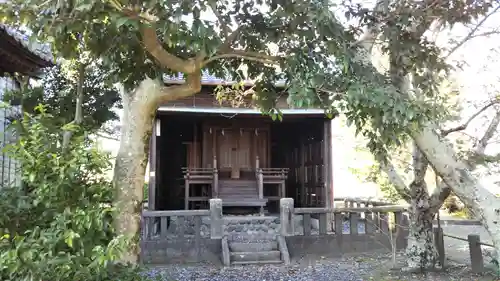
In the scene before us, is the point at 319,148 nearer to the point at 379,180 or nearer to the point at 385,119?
the point at 379,180

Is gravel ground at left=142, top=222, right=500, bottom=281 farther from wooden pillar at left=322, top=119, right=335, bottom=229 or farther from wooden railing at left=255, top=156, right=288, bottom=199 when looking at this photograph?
wooden railing at left=255, top=156, right=288, bottom=199

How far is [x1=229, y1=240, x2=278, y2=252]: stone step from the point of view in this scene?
922 cm

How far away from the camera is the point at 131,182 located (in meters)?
4.27

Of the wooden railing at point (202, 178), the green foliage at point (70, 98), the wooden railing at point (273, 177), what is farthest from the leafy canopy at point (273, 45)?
the wooden railing at point (273, 177)

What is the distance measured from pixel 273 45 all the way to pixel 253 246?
5.15 metres

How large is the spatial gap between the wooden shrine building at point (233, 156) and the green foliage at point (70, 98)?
2761 mm

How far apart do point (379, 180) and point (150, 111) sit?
38.8ft

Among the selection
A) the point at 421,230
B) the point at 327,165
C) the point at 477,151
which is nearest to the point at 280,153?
the point at 327,165

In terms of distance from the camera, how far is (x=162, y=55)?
432 cm

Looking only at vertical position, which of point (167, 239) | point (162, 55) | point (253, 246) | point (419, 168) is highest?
point (162, 55)

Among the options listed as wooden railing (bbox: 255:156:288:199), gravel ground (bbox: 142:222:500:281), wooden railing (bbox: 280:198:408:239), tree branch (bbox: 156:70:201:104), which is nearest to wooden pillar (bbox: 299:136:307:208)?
wooden railing (bbox: 255:156:288:199)

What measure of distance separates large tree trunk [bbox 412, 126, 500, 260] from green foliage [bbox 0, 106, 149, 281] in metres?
3.32

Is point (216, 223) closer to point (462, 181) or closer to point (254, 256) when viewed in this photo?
point (254, 256)

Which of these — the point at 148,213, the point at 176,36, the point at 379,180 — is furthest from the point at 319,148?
the point at 176,36
